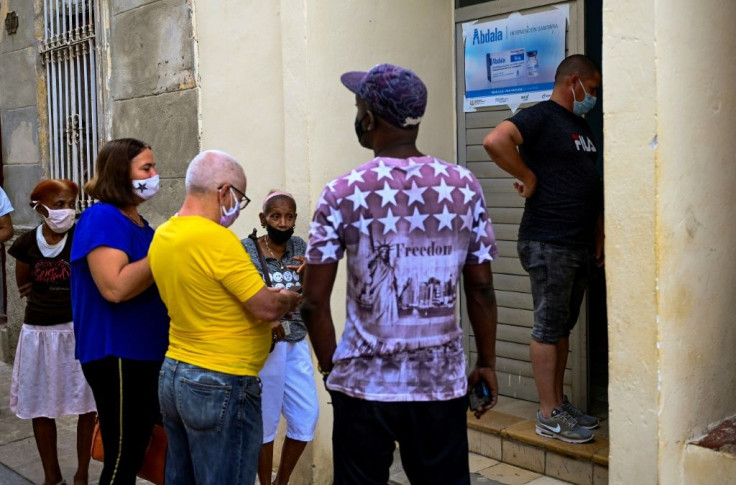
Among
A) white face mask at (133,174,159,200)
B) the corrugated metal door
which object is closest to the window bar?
the corrugated metal door

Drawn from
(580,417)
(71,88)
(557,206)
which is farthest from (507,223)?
(71,88)

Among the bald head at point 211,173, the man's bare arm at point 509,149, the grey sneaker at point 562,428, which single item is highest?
the man's bare arm at point 509,149

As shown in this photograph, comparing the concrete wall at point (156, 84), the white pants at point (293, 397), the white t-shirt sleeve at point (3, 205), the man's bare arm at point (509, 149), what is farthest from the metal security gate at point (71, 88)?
the man's bare arm at point (509, 149)

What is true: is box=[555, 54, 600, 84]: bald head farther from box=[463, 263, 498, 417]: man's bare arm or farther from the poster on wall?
box=[463, 263, 498, 417]: man's bare arm

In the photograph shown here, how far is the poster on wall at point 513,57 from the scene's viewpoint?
16.4ft

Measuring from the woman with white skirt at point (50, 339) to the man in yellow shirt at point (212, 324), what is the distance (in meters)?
1.94

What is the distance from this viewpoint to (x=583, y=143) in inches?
175

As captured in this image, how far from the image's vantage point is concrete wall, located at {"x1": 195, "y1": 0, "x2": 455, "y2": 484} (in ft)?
15.8

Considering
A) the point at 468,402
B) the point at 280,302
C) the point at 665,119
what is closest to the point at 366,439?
the point at 468,402

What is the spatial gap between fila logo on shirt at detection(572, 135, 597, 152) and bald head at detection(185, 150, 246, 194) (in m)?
1.97

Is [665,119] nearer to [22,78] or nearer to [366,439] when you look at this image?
[366,439]

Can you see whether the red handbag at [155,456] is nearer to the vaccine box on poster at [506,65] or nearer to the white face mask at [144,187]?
the white face mask at [144,187]

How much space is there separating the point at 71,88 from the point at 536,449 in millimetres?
4960

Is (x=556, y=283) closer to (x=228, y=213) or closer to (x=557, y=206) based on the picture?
(x=557, y=206)
